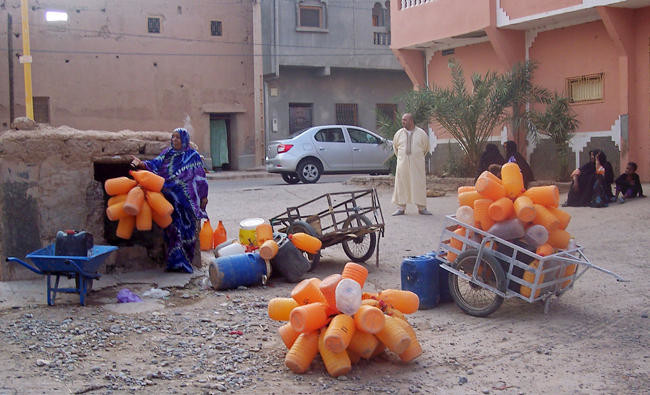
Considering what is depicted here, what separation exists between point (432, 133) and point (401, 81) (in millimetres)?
12162

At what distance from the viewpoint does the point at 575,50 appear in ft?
44.4

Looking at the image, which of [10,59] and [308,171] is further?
[10,59]

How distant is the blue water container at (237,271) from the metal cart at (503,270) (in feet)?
6.23

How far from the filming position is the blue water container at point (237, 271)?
6359 mm

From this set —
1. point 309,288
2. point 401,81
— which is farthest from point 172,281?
point 401,81

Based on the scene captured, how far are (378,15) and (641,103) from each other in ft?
53.8

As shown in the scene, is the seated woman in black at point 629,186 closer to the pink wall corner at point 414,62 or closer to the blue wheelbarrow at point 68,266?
the pink wall corner at point 414,62

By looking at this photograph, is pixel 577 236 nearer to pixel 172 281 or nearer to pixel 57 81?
pixel 172 281

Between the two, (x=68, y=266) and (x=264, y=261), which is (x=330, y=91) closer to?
(x=264, y=261)

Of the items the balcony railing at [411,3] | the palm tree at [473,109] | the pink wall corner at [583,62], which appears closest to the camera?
the pink wall corner at [583,62]

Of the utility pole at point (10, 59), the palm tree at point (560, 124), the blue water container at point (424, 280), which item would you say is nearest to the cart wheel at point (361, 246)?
the blue water container at point (424, 280)

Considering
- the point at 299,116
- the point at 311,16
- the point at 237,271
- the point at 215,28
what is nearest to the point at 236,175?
the point at 299,116

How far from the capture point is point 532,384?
3.97m

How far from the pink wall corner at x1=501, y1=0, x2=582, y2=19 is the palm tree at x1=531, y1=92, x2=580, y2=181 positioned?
5.56 ft
